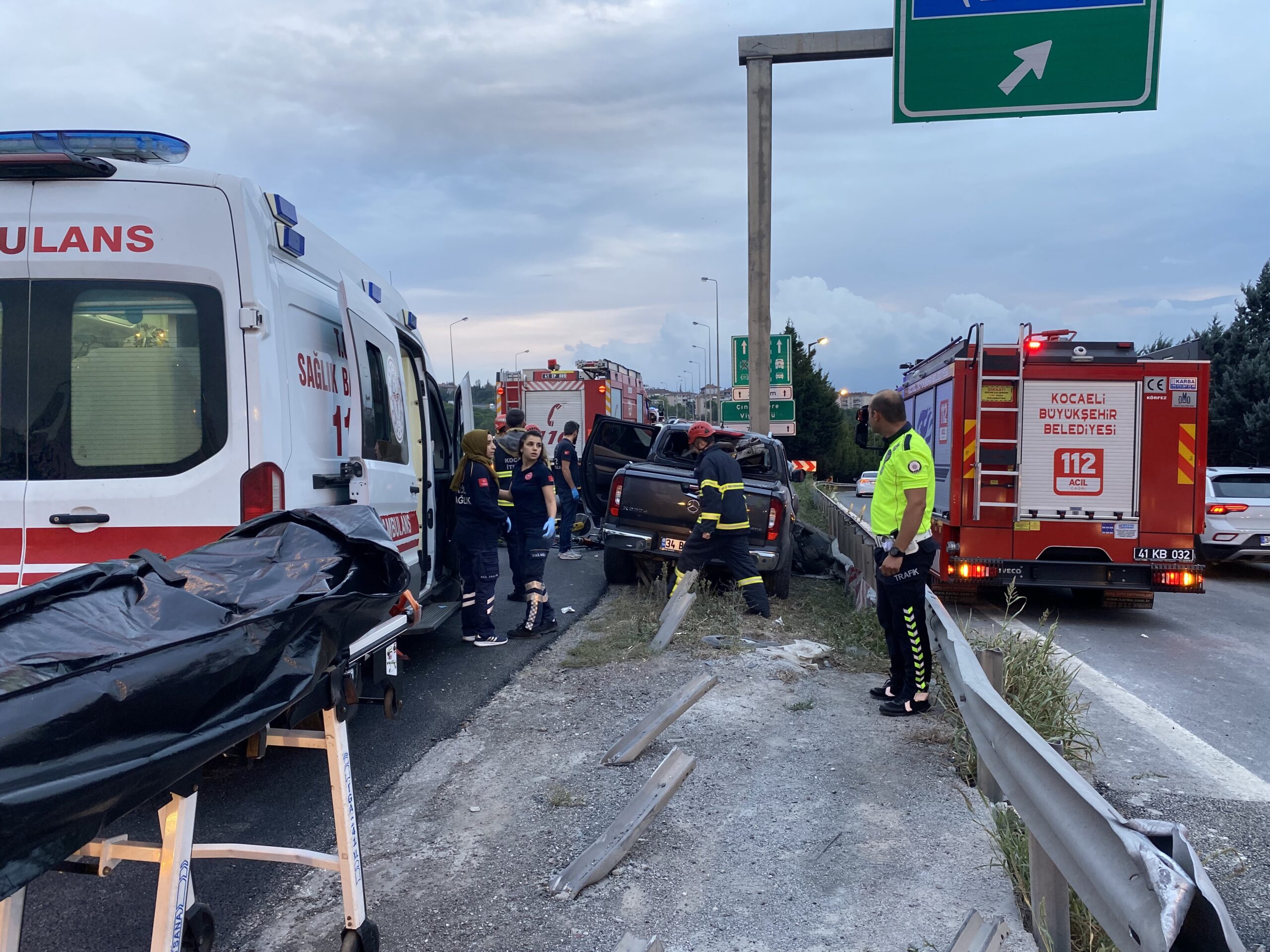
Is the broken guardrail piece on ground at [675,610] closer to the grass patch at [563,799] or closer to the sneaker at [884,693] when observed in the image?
the sneaker at [884,693]

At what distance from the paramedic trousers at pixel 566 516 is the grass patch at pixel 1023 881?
31.6 ft

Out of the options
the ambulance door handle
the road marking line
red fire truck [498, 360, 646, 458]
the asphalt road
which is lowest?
the road marking line

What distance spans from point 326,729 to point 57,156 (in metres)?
2.66

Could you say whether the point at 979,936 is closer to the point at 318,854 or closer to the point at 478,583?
the point at 318,854

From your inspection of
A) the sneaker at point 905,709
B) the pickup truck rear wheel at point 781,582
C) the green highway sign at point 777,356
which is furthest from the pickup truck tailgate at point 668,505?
the green highway sign at point 777,356

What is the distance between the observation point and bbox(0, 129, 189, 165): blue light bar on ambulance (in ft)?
12.4

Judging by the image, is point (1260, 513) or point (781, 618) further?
point (1260, 513)

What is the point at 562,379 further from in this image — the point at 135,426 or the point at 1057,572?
the point at 135,426

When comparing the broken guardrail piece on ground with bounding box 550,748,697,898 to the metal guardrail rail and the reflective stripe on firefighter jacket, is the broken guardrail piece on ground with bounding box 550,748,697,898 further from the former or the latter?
the reflective stripe on firefighter jacket

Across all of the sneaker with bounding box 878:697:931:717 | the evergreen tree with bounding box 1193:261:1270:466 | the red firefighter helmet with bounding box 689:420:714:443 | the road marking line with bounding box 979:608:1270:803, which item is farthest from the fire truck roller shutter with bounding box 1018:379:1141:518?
the evergreen tree with bounding box 1193:261:1270:466

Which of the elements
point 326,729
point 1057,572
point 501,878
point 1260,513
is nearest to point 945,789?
point 501,878

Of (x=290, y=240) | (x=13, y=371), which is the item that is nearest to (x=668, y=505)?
(x=290, y=240)

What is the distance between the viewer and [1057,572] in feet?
29.3

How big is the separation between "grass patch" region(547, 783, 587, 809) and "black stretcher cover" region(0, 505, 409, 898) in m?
1.67
